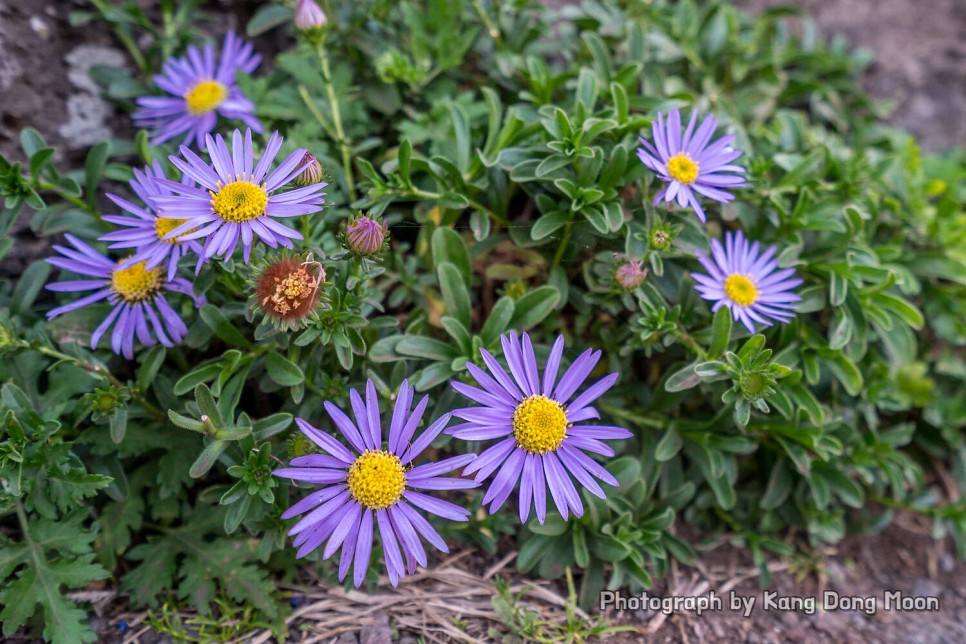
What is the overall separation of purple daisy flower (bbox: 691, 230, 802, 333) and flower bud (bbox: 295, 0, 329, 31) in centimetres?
158

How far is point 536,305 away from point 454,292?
0.92 ft

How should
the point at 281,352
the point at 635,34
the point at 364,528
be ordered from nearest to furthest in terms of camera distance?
the point at 364,528 < the point at 281,352 < the point at 635,34

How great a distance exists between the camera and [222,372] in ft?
7.47

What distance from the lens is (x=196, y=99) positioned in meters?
Result: 3.00

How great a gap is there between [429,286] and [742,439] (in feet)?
4.08

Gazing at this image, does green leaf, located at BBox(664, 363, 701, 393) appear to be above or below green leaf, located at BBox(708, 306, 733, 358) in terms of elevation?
below

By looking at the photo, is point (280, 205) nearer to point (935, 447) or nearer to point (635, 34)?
point (635, 34)

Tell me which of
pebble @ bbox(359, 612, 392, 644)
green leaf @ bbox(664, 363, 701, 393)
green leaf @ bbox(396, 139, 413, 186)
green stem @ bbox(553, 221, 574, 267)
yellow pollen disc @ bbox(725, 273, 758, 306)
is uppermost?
green leaf @ bbox(396, 139, 413, 186)

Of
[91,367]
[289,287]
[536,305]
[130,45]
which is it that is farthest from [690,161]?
[130,45]

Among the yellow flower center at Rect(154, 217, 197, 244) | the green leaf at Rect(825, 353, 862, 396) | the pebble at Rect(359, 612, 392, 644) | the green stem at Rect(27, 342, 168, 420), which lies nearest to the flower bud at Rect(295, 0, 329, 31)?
the yellow flower center at Rect(154, 217, 197, 244)

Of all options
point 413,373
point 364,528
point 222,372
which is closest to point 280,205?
point 222,372

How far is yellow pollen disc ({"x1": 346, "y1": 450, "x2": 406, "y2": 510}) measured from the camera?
2.06m

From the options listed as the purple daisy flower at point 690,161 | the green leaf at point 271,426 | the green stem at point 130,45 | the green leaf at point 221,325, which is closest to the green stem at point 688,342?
the purple daisy flower at point 690,161

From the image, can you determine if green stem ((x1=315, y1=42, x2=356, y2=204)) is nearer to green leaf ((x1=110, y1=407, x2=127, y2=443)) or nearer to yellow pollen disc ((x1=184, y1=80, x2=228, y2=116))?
yellow pollen disc ((x1=184, y1=80, x2=228, y2=116))
